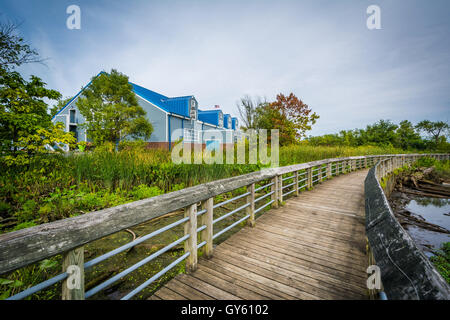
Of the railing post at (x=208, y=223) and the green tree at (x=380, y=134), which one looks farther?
the green tree at (x=380, y=134)

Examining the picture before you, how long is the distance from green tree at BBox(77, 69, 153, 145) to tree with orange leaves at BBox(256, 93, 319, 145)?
431 inches

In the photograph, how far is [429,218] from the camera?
23.6ft

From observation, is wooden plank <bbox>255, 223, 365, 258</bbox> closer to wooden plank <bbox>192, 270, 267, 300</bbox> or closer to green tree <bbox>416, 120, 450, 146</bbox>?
wooden plank <bbox>192, 270, 267, 300</bbox>

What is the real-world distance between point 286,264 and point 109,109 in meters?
13.7

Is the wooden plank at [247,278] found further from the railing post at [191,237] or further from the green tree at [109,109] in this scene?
the green tree at [109,109]

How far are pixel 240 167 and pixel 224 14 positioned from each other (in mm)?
7996

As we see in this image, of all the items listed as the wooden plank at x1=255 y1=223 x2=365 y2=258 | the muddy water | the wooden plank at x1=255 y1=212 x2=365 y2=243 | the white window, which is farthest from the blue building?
the muddy water

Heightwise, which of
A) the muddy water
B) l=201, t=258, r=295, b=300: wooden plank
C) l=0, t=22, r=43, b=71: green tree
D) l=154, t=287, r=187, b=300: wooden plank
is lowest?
the muddy water

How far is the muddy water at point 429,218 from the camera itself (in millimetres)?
4969

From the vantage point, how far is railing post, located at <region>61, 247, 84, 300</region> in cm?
117

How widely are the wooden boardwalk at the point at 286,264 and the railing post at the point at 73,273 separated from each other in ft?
2.71

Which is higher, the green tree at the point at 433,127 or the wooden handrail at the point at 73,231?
the green tree at the point at 433,127

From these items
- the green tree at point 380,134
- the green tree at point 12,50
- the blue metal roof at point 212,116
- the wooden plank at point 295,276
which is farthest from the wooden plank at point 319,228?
the green tree at point 380,134
